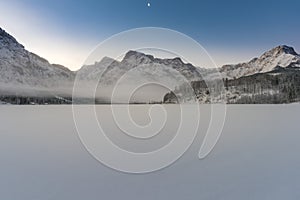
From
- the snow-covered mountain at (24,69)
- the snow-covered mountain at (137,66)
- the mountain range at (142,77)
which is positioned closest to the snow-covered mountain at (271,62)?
the mountain range at (142,77)

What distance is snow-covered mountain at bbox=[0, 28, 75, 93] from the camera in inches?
5292

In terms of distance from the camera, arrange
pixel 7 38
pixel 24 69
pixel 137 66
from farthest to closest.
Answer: pixel 7 38 < pixel 24 69 < pixel 137 66

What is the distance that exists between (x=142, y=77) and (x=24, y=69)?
148 metres

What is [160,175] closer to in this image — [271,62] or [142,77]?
[142,77]

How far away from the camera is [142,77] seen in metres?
17.8

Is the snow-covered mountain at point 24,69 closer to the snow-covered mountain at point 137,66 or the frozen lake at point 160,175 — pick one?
the snow-covered mountain at point 137,66

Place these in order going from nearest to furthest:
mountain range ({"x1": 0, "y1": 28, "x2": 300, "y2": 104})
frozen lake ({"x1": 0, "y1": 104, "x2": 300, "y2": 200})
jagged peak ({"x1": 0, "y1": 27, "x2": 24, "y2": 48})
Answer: frozen lake ({"x1": 0, "y1": 104, "x2": 300, "y2": 200}), mountain range ({"x1": 0, "y1": 28, "x2": 300, "y2": 104}), jagged peak ({"x1": 0, "y1": 27, "x2": 24, "y2": 48})

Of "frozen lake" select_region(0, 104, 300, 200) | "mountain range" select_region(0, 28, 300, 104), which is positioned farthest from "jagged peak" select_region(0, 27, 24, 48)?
"frozen lake" select_region(0, 104, 300, 200)

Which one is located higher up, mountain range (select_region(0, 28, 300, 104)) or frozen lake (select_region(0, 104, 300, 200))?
mountain range (select_region(0, 28, 300, 104))

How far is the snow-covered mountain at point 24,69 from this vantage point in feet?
441

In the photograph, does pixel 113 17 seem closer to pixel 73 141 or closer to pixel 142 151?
pixel 73 141

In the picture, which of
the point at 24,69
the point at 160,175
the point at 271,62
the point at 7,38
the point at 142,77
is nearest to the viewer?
the point at 160,175

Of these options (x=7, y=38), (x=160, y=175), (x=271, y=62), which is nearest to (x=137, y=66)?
(x=160, y=175)

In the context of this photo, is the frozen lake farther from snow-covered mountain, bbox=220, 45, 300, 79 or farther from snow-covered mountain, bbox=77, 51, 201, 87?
snow-covered mountain, bbox=220, 45, 300, 79
